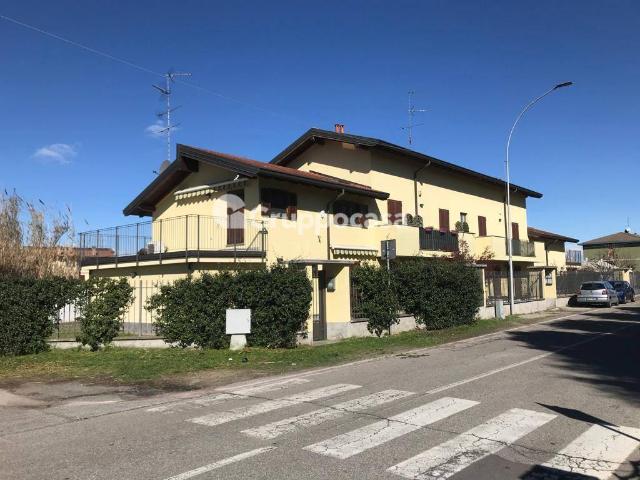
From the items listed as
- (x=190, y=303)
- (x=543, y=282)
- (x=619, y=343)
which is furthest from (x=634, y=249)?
(x=190, y=303)

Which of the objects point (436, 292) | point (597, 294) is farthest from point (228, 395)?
point (597, 294)

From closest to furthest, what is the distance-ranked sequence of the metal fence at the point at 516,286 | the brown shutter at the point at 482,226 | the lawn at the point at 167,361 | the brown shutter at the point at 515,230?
1. the lawn at the point at 167,361
2. the metal fence at the point at 516,286
3. the brown shutter at the point at 482,226
4. the brown shutter at the point at 515,230

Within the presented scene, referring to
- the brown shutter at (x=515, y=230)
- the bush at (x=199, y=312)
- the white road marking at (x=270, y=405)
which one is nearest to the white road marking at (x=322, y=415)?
the white road marking at (x=270, y=405)

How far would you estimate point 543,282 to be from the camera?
34125mm

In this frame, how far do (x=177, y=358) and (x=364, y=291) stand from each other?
8.06 metres

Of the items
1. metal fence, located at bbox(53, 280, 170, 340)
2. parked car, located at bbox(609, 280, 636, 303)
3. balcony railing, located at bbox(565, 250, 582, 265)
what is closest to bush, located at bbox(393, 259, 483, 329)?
metal fence, located at bbox(53, 280, 170, 340)

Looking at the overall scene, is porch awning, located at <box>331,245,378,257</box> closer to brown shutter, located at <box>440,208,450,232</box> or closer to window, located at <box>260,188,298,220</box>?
window, located at <box>260,188,298,220</box>

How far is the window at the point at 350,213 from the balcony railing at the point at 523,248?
44.7 ft

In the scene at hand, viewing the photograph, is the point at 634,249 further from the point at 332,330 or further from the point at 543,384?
the point at 543,384

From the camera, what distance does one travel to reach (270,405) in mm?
8273

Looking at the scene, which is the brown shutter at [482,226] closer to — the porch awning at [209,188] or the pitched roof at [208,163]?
the pitched roof at [208,163]

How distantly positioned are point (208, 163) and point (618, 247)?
8088 centimetres

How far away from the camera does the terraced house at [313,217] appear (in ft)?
60.0

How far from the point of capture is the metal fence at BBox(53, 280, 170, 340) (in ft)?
52.8
